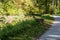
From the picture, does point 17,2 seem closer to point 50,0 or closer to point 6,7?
point 6,7

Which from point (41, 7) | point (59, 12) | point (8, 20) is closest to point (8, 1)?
point (8, 20)

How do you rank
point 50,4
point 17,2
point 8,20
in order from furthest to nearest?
point 50,4, point 17,2, point 8,20

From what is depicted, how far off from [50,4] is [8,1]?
3389 cm

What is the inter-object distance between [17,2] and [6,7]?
4.25m

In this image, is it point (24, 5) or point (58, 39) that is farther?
point (24, 5)

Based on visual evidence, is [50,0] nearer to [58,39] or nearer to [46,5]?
[46,5]

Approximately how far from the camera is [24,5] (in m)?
30.9

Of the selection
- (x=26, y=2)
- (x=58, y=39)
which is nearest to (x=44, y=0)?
(x=26, y=2)

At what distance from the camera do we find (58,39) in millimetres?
12281

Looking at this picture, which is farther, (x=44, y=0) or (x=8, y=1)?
(x=44, y=0)

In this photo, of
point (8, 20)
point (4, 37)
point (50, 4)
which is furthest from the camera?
point (50, 4)

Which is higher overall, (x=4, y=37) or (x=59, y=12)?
(x=4, y=37)

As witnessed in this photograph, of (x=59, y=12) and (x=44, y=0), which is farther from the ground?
(x=44, y=0)

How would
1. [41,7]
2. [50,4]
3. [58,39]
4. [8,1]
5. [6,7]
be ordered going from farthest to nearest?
1. [50,4]
2. [41,7]
3. [8,1]
4. [6,7]
5. [58,39]
